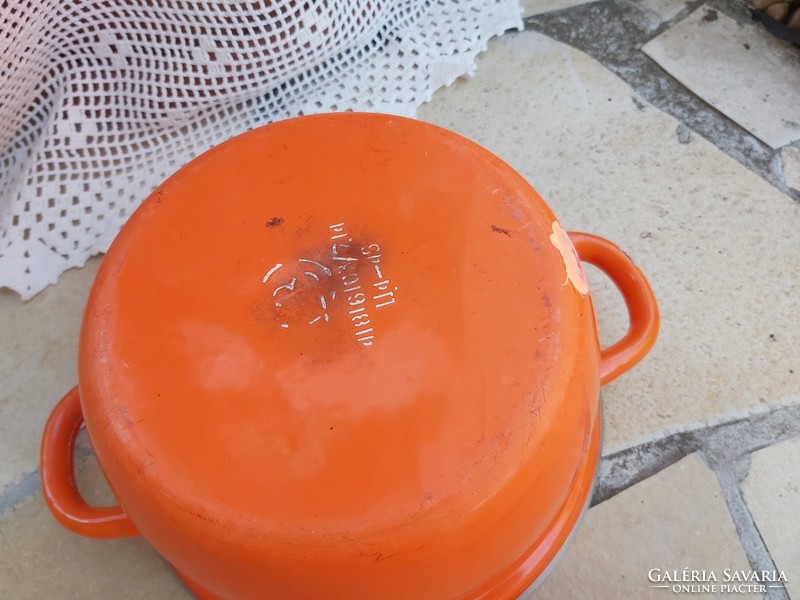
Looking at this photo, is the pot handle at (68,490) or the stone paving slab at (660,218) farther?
the stone paving slab at (660,218)

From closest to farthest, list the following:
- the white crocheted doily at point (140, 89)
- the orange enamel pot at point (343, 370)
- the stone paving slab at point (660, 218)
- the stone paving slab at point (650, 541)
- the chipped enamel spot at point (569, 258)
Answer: the orange enamel pot at point (343, 370)
the chipped enamel spot at point (569, 258)
the stone paving slab at point (650, 541)
the stone paving slab at point (660, 218)
the white crocheted doily at point (140, 89)

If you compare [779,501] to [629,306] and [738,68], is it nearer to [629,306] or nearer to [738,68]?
[629,306]

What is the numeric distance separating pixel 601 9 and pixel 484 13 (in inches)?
8.0

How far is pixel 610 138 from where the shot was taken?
1159 millimetres

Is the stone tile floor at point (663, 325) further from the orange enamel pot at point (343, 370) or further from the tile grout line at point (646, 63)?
the orange enamel pot at point (343, 370)

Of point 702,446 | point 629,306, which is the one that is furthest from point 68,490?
point 702,446

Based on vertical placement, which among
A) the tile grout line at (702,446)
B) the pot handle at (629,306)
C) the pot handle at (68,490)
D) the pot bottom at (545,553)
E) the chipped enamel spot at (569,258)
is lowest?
the tile grout line at (702,446)

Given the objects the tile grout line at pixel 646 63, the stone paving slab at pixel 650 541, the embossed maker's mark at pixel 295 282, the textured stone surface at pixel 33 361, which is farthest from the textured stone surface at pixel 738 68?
the textured stone surface at pixel 33 361

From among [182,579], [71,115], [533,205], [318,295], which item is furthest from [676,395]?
[71,115]

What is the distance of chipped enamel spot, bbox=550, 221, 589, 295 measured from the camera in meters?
0.70

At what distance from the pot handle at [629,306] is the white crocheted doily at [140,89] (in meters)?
0.51

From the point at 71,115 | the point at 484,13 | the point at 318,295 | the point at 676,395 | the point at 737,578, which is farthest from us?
the point at 484,13

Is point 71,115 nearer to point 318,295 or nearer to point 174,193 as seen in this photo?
point 174,193

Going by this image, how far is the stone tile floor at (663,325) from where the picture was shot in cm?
87
